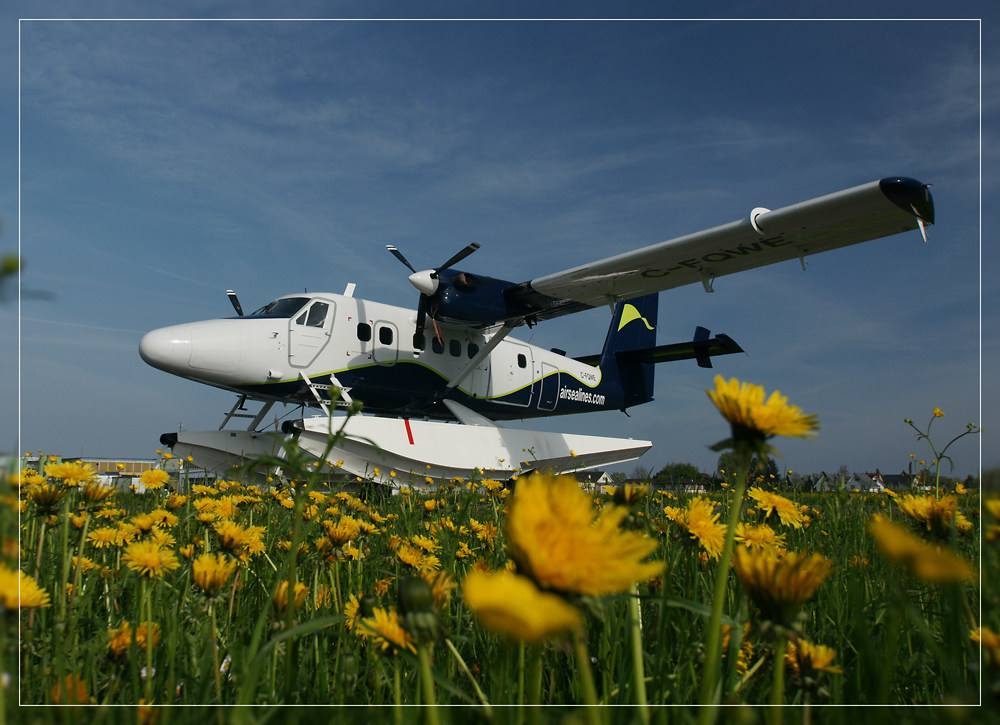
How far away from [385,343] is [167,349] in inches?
144

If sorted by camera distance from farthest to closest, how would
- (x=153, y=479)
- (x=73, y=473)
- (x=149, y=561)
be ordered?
(x=153, y=479) → (x=73, y=473) → (x=149, y=561)

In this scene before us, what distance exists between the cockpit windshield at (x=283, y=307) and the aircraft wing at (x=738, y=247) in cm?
385

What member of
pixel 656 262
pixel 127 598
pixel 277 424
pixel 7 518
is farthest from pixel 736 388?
pixel 656 262

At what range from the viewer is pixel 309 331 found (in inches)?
388

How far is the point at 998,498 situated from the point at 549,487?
18.5 inches

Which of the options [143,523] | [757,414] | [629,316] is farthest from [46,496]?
[629,316]

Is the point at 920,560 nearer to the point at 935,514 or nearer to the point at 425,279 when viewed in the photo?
the point at 935,514

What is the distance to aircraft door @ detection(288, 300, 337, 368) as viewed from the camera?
9672 millimetres

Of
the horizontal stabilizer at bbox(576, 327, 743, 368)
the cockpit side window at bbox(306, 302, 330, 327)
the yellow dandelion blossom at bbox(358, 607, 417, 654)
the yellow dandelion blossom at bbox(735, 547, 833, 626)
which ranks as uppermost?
the horizontal stabilizer at bbox(576, 327, 743, 368)

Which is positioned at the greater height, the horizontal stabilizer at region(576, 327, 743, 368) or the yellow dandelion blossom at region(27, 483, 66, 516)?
the horizontal stabilizer at region(576, 327, 743, 368)

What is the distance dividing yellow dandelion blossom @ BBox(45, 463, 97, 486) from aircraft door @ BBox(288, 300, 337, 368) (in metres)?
8.78

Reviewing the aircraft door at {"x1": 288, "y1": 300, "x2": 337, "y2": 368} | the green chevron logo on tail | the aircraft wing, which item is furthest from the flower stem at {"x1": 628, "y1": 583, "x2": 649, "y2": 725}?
the green chevron logo on tail

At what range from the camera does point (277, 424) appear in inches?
43.5

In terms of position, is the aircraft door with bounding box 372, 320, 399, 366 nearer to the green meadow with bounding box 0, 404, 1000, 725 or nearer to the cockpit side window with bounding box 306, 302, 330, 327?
the cockpit side window with bounding box 306, 302, 330, 327
